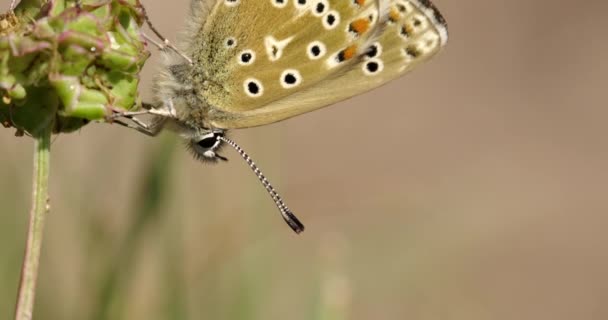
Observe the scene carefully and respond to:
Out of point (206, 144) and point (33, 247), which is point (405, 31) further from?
point (33, 247)

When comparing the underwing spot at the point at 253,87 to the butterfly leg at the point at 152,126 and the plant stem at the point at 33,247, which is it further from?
the plant stem at the point at 33,247

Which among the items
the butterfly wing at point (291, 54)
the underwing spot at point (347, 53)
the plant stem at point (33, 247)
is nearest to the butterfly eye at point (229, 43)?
the butterfly wing at point (291, 54)

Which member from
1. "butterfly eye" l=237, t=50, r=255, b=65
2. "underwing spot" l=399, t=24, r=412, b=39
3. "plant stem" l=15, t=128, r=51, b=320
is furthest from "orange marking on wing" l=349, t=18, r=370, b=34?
"plant stem" l=15, t=128, r=51, b=320

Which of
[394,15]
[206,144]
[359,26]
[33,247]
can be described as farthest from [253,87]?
[33,247]

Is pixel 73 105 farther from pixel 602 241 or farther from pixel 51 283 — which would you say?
pixel 602 241

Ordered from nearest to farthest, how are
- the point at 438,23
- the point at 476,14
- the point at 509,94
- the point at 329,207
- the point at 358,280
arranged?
the point at 438,23 → the point at 358,280 → the point at 329,207 → the point at 509,94 → the point at 476,14

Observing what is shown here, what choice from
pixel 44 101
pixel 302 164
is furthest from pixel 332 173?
pixel 44 101
